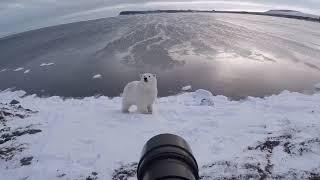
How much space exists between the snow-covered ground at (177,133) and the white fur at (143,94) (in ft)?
1.45

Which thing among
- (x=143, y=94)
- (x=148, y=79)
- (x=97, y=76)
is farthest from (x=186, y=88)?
(x=148, y=79)

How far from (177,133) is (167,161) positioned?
32.5 ft

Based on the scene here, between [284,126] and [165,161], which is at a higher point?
[165,161]

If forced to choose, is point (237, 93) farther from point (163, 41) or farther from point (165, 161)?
point (163, 41)

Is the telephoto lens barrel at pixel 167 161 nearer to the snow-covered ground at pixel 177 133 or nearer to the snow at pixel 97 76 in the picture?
the snow-covered ground at pixel 177 133

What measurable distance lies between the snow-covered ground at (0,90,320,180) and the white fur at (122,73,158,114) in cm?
44

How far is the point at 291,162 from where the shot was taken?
9602 mm

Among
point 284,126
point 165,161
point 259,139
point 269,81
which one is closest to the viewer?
point 165,161

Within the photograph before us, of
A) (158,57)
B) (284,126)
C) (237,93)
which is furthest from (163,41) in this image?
(284,126)

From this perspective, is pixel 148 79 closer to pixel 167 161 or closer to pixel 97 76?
pixel 167 161

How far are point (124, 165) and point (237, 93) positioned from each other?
11.1 meters

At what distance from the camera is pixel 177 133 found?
12.1 m

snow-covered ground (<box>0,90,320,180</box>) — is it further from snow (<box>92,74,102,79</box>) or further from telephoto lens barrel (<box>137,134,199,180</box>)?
snow (<box>92,74,102,79</box>)

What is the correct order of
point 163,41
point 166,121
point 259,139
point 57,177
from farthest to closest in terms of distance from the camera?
point 163,41, point 166,121, point 259,139, point 57,177
